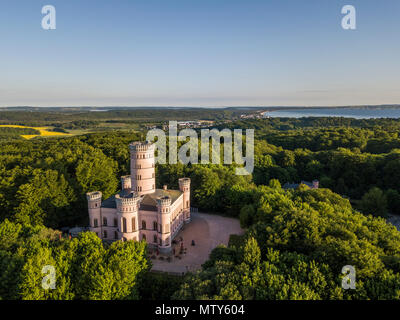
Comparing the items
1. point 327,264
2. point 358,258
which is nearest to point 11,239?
point 327,264

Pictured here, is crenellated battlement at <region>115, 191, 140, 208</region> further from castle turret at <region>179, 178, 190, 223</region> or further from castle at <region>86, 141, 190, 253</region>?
castle turret at <region>179, 178, 190, 223</region>

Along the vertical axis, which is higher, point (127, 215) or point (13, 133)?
point (13, 133)

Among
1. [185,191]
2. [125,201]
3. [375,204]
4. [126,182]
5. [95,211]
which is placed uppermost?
[126,182]

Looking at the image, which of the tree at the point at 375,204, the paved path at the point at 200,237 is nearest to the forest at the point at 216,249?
the tree at the point at 375,204

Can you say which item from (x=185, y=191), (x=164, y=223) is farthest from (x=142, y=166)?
Result: (x=164, y=223)

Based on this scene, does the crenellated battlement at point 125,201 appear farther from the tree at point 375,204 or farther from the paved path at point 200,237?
the tree at point 375,204

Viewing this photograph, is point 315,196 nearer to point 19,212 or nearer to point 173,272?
point 173,272

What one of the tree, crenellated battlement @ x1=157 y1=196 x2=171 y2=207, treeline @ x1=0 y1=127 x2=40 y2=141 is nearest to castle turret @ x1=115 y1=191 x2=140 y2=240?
crenellated battlement @ x1=157 y1=196 x2=171 y2=207

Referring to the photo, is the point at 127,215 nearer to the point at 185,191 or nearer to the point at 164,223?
the point at 164,223
